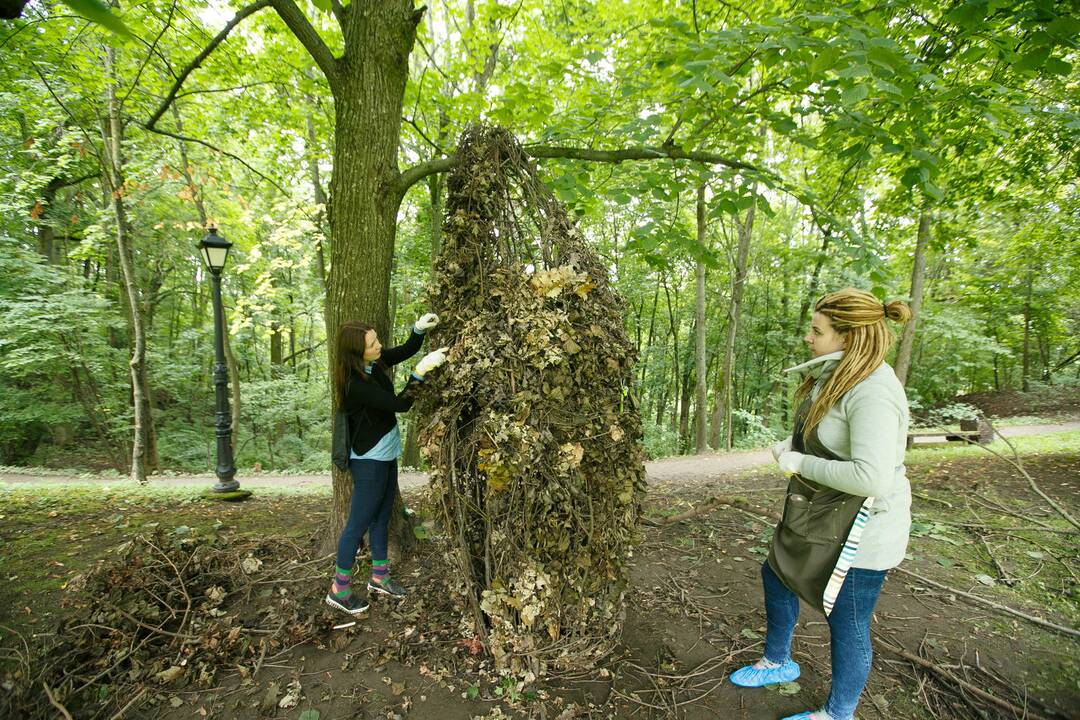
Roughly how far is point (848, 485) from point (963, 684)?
1.75 m

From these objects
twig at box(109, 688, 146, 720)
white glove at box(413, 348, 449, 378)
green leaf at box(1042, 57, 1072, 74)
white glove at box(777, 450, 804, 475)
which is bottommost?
twig at box(109, 688, 146, 720)

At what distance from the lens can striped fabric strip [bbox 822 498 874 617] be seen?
1.88m

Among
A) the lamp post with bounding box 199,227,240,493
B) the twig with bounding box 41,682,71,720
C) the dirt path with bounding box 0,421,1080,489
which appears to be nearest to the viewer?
the twig with bounding box 41,682,71,720

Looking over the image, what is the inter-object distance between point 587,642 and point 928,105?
4.63 meters

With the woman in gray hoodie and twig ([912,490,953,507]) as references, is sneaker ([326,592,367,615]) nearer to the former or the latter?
the woman in gray hoodie

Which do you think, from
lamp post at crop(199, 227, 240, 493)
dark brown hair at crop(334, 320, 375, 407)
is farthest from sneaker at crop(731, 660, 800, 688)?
lamp post at crop(199, 227, 240, 493)

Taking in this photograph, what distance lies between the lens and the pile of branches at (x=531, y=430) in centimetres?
228

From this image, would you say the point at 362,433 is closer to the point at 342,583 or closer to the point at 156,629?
the point at 342,583

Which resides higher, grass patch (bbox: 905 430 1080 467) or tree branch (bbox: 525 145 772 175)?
tree branch (bbox: 525 145 772 175)

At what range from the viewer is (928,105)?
135 inches

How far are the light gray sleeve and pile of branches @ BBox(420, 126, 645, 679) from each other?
99cm

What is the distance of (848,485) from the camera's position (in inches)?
72.0

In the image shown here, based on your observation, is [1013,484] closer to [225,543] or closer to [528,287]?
[528,287]

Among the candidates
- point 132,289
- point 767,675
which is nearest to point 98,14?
point 767,675
